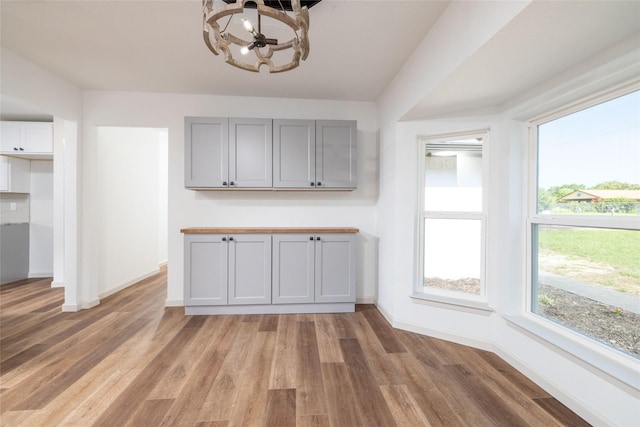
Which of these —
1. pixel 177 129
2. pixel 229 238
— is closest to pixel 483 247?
pixel 229 238

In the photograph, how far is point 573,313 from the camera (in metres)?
1.81

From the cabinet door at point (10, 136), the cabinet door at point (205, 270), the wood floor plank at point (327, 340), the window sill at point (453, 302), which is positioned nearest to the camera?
the wood floor plank at point (327, 340)

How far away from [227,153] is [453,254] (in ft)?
8.58

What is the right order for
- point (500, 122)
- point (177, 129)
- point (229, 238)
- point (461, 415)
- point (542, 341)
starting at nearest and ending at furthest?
point (461, 415) < point (542, 341) < point (500, 122) < point (229, 238) < point (177, 129)

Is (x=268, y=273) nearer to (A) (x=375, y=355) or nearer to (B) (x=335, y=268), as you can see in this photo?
(B) (x=335, y=268)

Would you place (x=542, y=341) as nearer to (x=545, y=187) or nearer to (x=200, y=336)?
(x=545, y=187)

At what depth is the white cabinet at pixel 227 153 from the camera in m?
3.04

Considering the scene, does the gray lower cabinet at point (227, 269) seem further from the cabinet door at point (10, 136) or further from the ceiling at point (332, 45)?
the cabinet door at point (10, 136)

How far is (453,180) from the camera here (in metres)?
2.66

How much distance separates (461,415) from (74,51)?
4.07 meters

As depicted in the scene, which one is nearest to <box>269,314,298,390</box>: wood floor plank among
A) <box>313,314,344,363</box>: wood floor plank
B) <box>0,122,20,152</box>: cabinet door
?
<box>313,314,344,363</box>: wood floor plank

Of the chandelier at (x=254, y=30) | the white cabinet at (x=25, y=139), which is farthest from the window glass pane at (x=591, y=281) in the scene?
the white cabinet at (x=25, y=139)

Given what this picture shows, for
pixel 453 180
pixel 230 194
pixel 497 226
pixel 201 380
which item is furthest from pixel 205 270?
pixel 497 226

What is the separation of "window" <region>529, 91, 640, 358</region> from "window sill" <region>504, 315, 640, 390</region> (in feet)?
0.12
